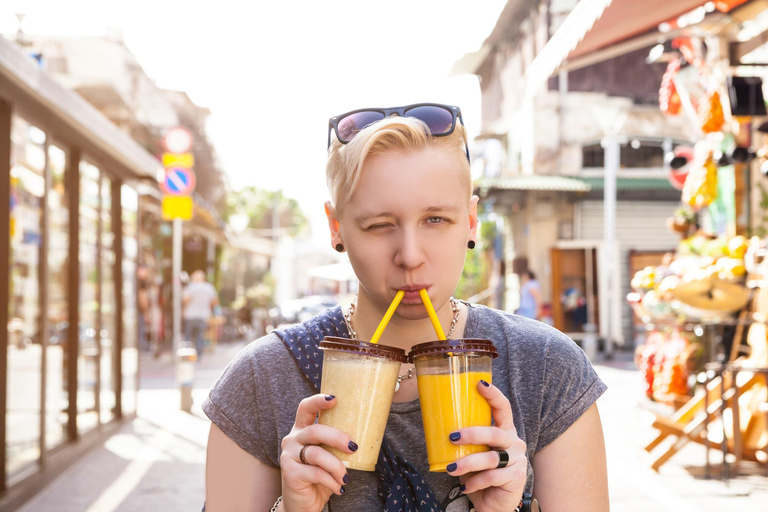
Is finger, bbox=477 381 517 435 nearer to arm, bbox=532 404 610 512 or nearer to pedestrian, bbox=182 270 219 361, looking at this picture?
arm, bbox=532 404 610 512

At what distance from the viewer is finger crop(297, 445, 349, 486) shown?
1398mm

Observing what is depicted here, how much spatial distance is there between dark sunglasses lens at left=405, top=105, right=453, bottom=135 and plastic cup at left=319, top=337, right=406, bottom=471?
497mm

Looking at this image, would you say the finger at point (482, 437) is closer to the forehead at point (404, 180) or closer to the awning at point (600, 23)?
the forehead at point (404, 180)

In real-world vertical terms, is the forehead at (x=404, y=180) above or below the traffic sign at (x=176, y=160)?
below

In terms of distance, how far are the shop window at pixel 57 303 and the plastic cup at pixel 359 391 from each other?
5.65 meters

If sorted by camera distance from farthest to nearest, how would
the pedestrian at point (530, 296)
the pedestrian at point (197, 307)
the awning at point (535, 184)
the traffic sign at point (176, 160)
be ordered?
the awning at point (535, 184), the pedestrian at point (197, 307), the pedestrian at point (530, 296), the traffic sign at point (176, 160)

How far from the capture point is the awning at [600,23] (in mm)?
6716


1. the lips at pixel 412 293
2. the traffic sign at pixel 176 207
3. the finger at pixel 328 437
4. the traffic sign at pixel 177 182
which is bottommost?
the finger at pixel 328 437

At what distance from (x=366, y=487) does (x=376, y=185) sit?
616mm

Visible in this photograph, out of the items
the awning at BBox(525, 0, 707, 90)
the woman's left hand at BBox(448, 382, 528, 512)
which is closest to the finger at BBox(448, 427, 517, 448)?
the woman's left hand at BBox(448, 382, 528, 512)

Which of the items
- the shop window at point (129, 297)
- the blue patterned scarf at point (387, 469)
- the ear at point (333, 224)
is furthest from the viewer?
the shop window at point (129, 297)

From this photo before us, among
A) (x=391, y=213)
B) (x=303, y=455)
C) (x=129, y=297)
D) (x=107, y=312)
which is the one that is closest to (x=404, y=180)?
(x=391, y=213)

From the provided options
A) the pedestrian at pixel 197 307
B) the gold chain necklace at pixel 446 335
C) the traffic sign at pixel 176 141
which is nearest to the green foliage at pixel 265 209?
the pedestrian at pixel 197 307

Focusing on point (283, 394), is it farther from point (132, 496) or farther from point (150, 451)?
point (150, 451)
